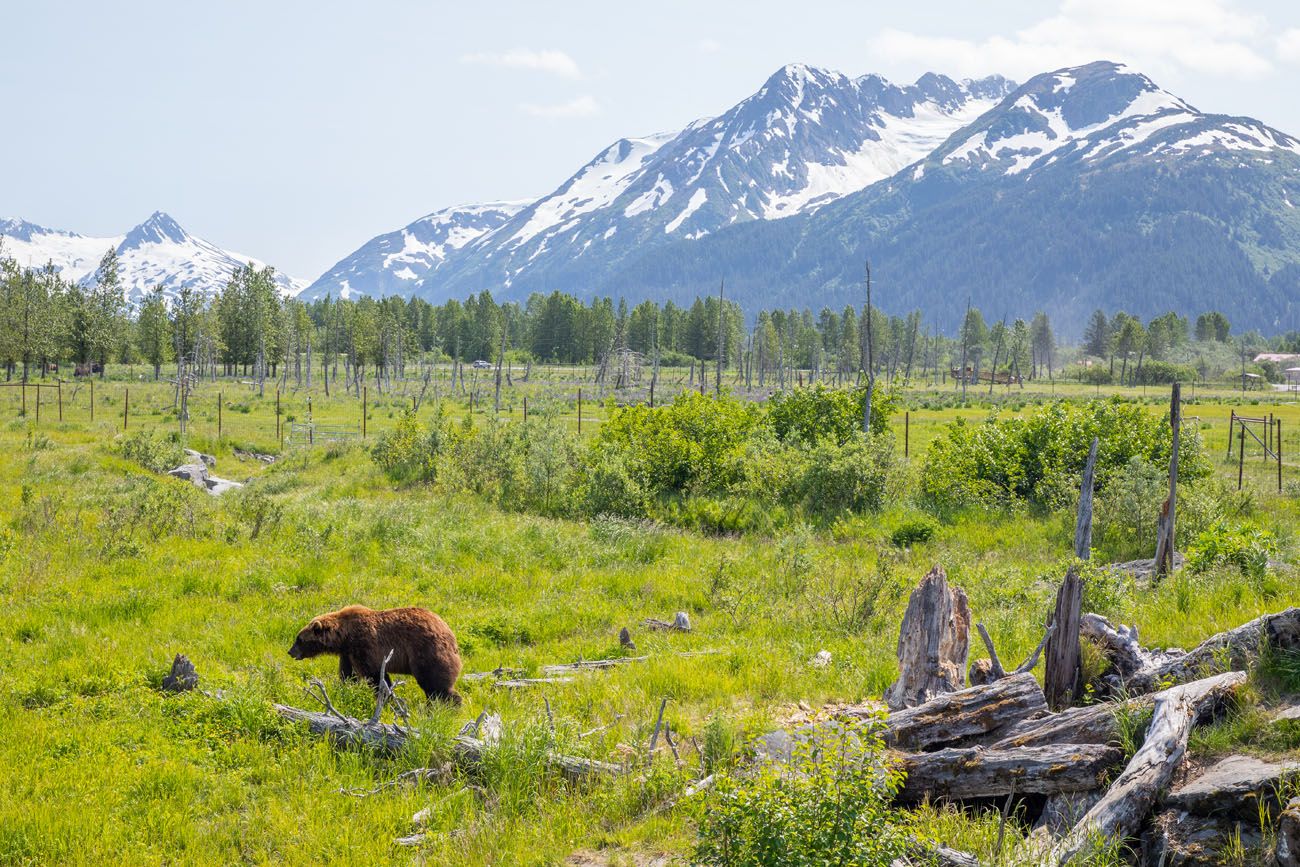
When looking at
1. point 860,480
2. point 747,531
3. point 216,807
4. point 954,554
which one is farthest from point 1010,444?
point 216,807

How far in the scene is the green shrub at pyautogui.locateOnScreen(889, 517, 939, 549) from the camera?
17.4 meters

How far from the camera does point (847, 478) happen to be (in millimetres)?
19703

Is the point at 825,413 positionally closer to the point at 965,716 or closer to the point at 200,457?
the point at 965,716

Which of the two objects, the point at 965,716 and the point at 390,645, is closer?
the point at 965,716

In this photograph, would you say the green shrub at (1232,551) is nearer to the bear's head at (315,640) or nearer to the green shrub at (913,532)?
the green shrub at (913,532)

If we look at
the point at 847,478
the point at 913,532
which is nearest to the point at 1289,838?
the point at 913,532

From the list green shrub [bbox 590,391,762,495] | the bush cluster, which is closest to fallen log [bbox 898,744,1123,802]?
the bush cluster

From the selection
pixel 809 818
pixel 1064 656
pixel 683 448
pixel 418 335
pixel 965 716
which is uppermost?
pixel 418 335

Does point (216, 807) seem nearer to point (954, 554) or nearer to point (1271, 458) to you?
point (954, 554)

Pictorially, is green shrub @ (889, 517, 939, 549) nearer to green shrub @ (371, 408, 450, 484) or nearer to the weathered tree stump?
the weathered tree stump

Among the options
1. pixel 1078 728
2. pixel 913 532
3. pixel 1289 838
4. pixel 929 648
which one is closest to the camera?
pixel 1289 838

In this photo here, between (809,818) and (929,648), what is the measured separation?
3.56 meters

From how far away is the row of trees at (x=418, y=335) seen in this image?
83625mm

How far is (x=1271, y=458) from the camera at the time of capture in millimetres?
31031
